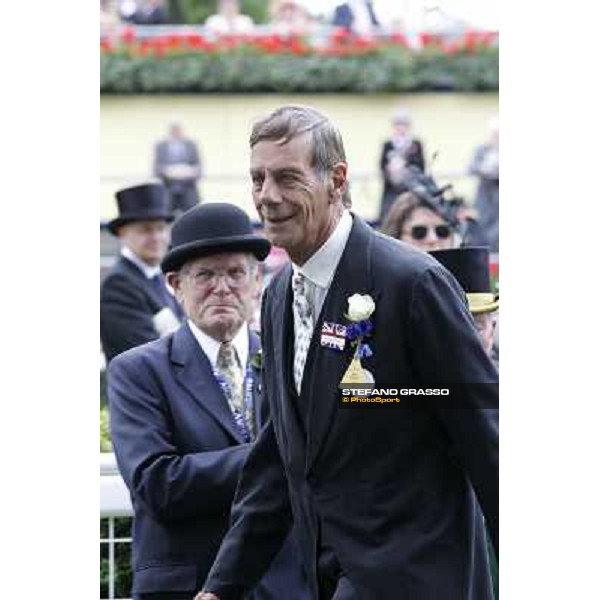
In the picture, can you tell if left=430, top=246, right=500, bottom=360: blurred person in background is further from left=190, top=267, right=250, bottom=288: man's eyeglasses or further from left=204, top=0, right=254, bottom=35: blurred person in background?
left=204, top=0, right=254, bottom=35: blurred person in background

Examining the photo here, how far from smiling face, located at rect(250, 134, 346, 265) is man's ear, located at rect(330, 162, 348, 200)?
0.02m

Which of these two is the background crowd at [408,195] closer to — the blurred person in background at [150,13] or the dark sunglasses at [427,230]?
the dark sunglasses at [427,230]

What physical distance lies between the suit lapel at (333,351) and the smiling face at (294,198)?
90 mm

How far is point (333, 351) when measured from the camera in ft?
13.8

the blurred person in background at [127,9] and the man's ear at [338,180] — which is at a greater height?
the blurred person in background at [127,9]

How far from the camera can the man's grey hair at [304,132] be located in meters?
4.26

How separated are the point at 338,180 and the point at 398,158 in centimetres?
79

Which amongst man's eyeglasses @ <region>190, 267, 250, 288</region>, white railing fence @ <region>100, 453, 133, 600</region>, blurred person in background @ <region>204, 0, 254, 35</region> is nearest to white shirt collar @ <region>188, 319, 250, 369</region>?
man's eyeglasses @ <region>190, 267, 250, 288</region>

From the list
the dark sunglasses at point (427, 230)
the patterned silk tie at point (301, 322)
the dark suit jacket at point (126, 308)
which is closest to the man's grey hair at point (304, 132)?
the patterned silk tie at point (301, 322)

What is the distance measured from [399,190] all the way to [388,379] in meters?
1.12

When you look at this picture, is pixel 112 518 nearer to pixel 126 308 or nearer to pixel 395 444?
pixel 126 308

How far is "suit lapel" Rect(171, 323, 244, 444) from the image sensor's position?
4746mm
